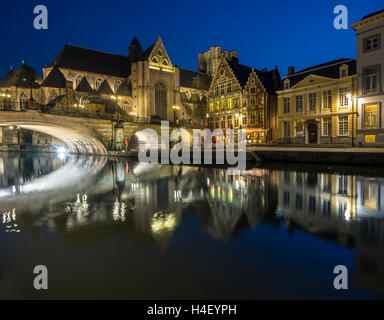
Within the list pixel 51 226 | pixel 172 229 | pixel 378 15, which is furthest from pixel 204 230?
pixel 378 15

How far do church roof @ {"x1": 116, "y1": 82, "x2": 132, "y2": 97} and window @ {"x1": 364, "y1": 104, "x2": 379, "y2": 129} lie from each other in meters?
47.8

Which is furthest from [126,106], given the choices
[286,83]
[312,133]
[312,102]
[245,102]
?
[312,133]

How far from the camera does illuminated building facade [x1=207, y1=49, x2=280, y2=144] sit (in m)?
39.2

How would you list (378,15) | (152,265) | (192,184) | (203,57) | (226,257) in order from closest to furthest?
(152,265) → (226,257) → (192,184) → (378,15) → (203,57)

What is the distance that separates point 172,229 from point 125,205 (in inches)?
115

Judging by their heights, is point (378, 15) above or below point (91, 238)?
above

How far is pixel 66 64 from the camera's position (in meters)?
56.6

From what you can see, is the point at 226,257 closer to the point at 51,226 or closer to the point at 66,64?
the point at 51,226

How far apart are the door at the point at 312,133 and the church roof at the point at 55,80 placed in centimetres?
4750

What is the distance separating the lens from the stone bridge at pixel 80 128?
1074 inches

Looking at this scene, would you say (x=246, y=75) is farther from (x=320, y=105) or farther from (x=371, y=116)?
(x=371, y=116)

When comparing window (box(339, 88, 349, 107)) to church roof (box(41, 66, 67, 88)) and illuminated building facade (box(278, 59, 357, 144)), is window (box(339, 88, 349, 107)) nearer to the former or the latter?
illuminated building facade (box(278, 59, 357, 144))

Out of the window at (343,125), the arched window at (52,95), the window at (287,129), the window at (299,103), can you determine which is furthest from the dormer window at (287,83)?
the arched window at (52,95)

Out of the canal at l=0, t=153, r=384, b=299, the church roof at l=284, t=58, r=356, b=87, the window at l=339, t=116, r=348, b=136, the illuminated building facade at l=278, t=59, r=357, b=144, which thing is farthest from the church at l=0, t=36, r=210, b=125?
the canal at l=0, t=153, r=384, b=299
